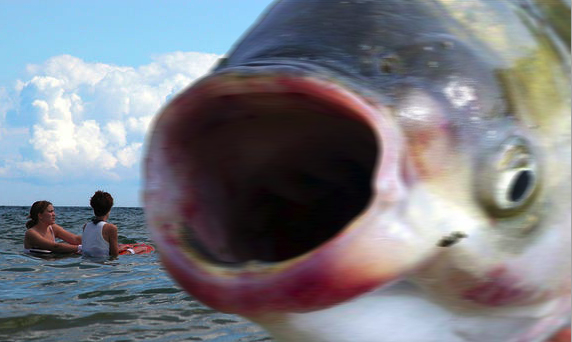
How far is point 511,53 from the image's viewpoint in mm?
1598

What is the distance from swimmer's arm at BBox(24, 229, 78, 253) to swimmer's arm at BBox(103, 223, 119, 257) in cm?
57

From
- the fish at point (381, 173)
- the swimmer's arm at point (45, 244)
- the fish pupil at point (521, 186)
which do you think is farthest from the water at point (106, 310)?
the fish pupil at point (521, 186)

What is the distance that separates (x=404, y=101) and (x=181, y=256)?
489 millimetres

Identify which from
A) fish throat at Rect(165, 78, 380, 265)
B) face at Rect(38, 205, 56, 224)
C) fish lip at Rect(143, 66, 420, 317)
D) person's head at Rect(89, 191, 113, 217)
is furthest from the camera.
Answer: face at Rect(38, 205, 56, 224)

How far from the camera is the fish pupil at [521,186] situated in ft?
4.90

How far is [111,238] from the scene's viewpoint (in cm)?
817

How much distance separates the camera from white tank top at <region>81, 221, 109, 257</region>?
8.13 metres

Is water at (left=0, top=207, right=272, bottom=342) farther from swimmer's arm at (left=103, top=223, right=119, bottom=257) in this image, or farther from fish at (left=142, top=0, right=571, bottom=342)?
fish at (left=142, top=0, right=571, bottom=342)

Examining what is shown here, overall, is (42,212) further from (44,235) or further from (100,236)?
(100,236)

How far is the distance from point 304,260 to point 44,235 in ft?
26.2

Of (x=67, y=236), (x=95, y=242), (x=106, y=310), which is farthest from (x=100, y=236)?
(x=106, y=310)

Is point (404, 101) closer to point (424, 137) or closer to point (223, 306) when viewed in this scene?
point (424, 137)

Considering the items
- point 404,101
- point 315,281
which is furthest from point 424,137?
point 315,281

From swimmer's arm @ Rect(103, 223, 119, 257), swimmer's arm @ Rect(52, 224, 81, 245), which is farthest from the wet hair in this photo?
swimmer's arm @ Rect(103, 223, 119, 257)
